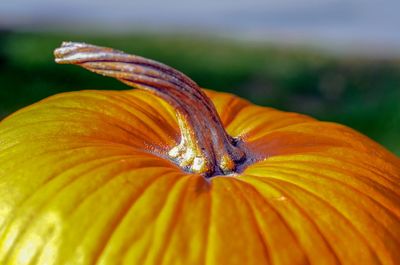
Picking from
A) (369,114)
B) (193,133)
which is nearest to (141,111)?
(193,133)

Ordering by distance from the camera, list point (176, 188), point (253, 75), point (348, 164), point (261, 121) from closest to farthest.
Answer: point (176, 188) → point (348, 164) → point (261, 121) → point (253, 75)

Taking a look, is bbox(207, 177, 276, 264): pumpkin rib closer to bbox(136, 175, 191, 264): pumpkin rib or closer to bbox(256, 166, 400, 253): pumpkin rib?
bbox(136, 175, 191, 264): pumpkin rib

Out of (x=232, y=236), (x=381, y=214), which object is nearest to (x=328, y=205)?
(x=381, y=214)

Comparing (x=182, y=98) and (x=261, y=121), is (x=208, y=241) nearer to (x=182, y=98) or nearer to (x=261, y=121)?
(x=182, y=98)

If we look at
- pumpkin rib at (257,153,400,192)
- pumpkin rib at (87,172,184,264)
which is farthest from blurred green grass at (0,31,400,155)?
pumpkin rib at (87,172,184,264)

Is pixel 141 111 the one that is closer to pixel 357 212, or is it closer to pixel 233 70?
pixel 357 212

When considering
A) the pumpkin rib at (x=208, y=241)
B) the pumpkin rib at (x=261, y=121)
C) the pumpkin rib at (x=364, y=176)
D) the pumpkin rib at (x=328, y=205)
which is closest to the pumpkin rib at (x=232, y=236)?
the pumpkin rib at (x=208, y=241)
